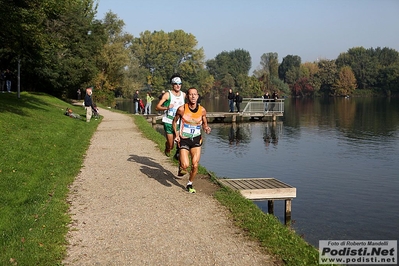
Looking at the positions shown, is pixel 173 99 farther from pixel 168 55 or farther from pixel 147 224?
pixel 168 55

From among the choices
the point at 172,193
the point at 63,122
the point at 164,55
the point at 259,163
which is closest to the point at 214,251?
the point at 172,193

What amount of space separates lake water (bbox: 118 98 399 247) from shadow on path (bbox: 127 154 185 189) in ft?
9.11

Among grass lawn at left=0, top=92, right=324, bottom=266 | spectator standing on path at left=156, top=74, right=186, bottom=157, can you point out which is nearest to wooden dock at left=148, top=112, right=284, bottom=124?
grass lawn at left=0, top=92, right=324, bottom=266

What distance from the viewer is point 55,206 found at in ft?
25.7

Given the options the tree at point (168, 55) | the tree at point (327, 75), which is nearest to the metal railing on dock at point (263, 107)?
the tree at point (168, 55)

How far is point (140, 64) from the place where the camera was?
12038 cm

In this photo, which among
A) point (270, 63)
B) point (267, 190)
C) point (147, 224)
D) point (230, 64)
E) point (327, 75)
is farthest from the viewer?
point (270, 63)

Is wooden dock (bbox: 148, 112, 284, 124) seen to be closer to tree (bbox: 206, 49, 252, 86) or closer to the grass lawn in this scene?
the grass lawn

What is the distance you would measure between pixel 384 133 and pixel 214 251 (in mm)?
24742

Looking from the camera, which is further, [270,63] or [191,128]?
[270,63]

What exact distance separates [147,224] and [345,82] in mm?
126355

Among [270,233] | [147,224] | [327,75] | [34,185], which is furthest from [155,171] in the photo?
[327,75]

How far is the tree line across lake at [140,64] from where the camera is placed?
2092 cm

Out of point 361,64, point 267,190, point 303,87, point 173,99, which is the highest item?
point 361,64
